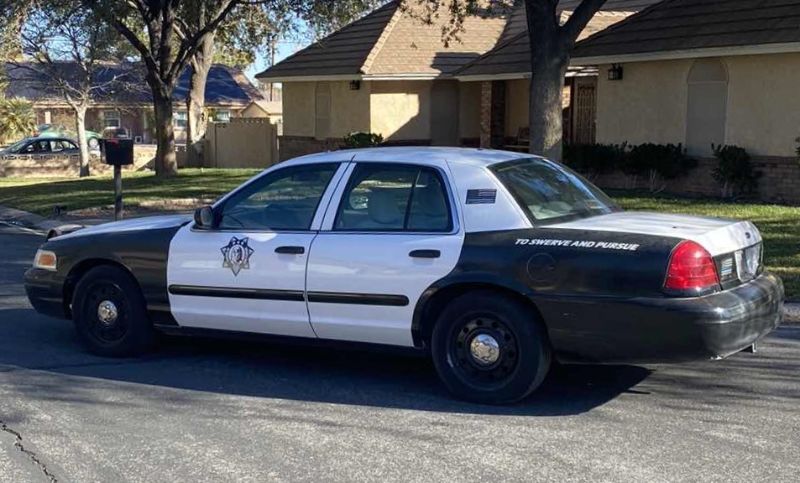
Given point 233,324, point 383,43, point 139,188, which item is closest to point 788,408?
point 233,324

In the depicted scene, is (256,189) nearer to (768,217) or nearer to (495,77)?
(768,217)

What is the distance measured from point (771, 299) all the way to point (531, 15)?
973 centimetres

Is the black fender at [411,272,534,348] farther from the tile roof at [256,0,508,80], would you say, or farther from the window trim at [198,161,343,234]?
the tile roof at [256,0,508,80]

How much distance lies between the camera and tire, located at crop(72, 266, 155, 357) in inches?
289

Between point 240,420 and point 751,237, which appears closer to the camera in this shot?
point 240,420

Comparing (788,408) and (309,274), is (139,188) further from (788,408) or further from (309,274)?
(788,408)

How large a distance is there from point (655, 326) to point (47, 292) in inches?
181

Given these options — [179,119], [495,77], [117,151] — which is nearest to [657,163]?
[495,77]

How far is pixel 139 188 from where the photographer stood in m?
22.4

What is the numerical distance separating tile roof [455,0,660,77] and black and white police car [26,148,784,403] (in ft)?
53.3

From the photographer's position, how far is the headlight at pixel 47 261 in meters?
7.66

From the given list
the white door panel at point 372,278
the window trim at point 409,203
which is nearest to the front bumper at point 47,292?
the white door panel at point 372,278

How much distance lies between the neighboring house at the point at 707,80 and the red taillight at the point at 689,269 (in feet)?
38.0

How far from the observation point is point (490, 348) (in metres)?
6.15
